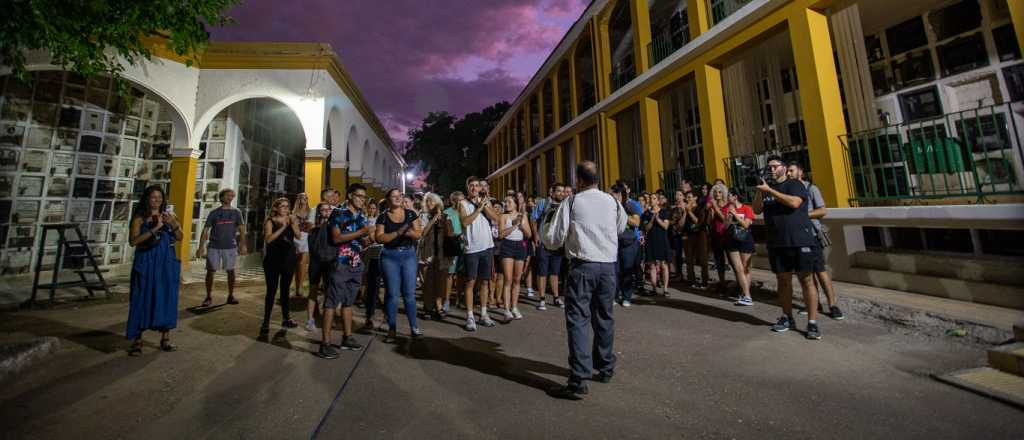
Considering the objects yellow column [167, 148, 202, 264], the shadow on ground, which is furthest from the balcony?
yellow column [167, 148, 202, 264]

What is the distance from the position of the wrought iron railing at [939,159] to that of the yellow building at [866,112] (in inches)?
1.1

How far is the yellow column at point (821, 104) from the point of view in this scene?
20.1 feet

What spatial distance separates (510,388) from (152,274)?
3939 mm

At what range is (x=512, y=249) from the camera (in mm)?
4977

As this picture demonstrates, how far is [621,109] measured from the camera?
471 inches

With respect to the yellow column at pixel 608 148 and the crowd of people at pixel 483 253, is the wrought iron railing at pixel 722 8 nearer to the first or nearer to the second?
the yellow column at pixel 608 148

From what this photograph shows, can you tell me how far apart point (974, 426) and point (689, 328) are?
227cm

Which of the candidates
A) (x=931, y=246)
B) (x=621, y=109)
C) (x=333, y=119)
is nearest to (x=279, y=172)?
(x=333, y=119)

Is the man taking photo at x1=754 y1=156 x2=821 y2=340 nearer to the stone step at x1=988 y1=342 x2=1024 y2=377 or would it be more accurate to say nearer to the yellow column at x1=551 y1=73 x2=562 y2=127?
the stone step at x1=988 y1=342 x2=1024 y2=377

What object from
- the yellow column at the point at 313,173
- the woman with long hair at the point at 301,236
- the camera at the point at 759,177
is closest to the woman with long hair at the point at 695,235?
the camera at the point at 759,177

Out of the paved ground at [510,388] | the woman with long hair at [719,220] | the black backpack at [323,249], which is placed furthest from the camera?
the woman with long hair at [719,220]

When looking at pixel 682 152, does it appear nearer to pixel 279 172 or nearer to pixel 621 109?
pixel 621 109

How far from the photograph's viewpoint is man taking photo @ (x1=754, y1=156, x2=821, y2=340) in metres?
3.79

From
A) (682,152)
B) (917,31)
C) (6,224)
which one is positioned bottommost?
(6,224)
